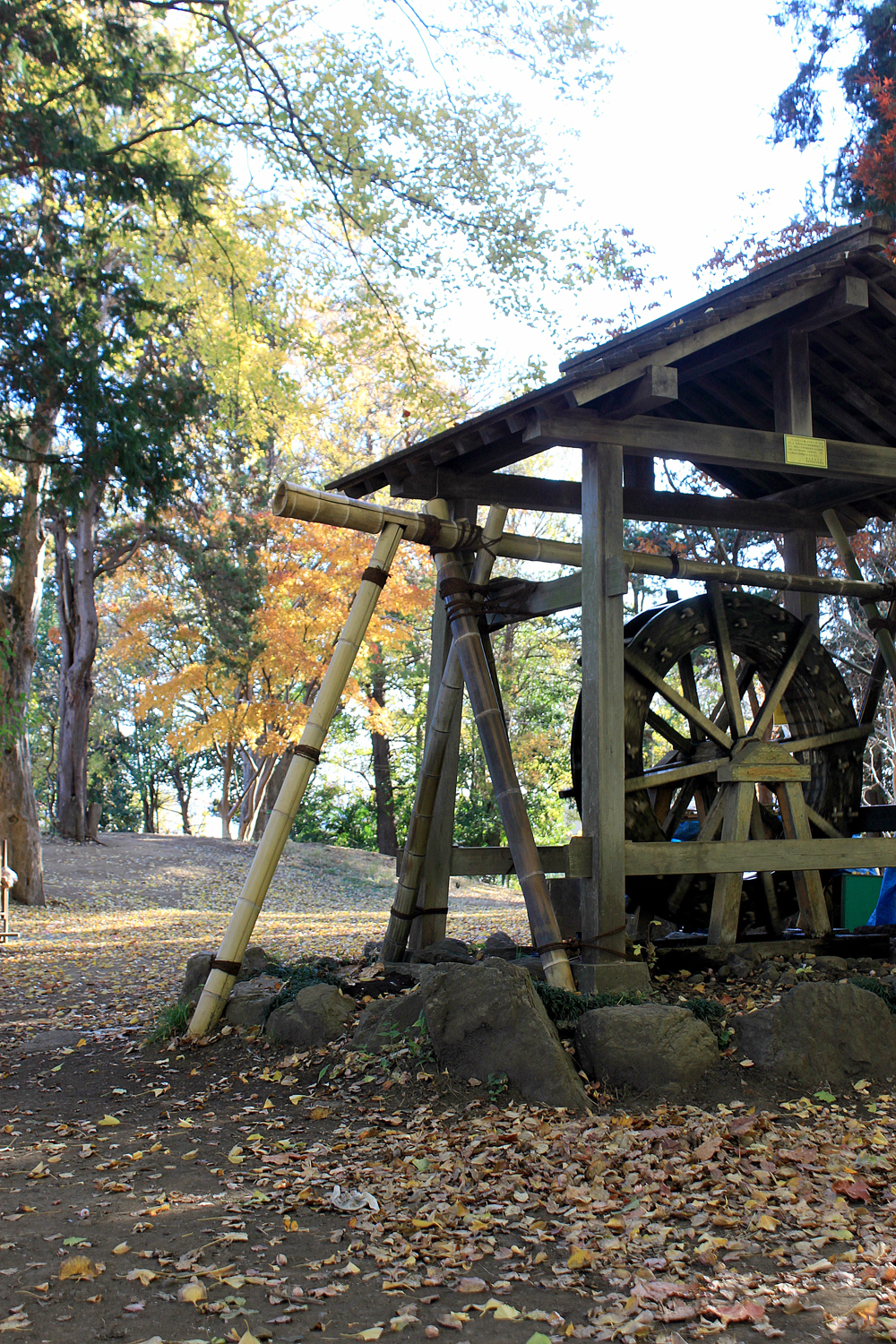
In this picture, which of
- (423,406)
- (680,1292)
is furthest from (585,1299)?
(423,406)

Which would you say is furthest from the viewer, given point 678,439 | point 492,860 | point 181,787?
point 181,787

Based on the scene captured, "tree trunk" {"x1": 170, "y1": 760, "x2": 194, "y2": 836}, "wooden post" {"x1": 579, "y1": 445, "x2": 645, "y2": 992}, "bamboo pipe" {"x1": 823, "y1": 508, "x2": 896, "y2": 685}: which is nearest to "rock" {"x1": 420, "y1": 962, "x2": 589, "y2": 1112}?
"wooden post" {"x1": 579, "y1": 445, "x2": 645, "y2": 992}

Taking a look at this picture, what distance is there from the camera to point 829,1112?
Answer: 14.4ft

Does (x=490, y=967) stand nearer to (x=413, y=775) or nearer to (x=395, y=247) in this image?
(x=395, y=247)

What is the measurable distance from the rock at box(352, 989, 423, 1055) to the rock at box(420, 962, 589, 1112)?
9.5 inches

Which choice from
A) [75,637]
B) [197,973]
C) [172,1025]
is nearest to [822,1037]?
[172,1025]

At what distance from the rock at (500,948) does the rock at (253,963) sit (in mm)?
1438

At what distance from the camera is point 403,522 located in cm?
595

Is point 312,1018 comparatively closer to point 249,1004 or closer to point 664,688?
point 249,1004

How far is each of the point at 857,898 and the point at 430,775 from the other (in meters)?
3.63

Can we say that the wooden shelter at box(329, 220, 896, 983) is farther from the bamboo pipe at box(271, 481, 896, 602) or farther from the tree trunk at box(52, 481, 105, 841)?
the tree trunk at box(52, 481, 105, 841)

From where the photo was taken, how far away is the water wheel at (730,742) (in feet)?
22.6

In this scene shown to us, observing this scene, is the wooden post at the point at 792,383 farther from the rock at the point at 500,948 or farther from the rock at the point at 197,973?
the rock at the point at 197,973

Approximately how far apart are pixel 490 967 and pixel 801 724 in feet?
14.6
